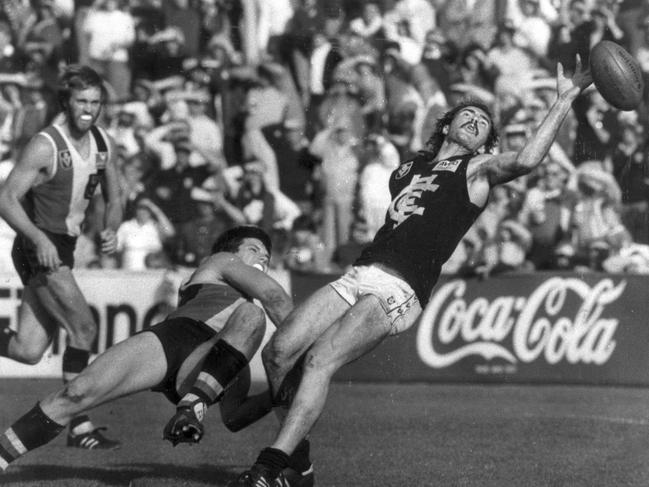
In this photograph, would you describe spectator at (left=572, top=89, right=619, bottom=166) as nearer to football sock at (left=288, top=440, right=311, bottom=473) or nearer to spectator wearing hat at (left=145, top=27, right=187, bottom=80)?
spectator wearing hat at (left=145, top=27, right=187, bottom=80)

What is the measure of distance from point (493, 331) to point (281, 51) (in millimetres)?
4207

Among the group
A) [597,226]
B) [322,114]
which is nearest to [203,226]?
[322,114]

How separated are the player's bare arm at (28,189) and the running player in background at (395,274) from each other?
199 centimetres

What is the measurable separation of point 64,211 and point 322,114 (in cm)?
627

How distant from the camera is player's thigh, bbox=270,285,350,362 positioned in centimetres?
701

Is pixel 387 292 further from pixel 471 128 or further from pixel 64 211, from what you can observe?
pixel 64 211

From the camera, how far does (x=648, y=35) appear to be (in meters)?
14.8

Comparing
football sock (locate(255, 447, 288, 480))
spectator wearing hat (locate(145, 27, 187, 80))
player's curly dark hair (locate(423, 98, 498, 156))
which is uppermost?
player's curly dark hair (locate(423, 98, 498, 156))

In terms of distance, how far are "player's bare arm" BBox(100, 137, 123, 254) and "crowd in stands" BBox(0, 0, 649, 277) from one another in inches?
182

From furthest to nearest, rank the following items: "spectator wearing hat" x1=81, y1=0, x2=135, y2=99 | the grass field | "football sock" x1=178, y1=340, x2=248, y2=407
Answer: "spectator wearing hat" x1=81, y1=0, x2=135, y2=99 → the grass field → "football sock" x1=178, y1=340, x2=248, y2=407

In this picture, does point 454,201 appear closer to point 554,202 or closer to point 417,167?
point 417,167

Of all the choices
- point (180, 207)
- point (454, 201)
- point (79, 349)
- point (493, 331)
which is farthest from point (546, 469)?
point (180, 207)

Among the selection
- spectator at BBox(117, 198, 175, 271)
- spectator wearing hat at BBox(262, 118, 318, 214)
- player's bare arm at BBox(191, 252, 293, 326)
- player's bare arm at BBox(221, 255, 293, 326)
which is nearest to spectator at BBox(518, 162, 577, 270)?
spectator wearing hat at BBox(262, 118, 318, 214)

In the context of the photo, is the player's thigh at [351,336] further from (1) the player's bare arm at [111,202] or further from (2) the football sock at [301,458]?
(1) the player's bare arm at [111,202]
